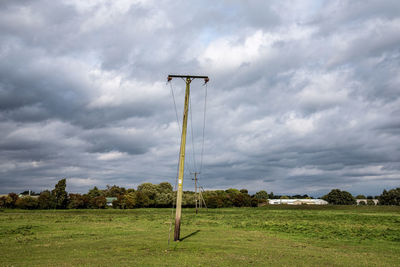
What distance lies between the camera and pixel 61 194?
114125mm

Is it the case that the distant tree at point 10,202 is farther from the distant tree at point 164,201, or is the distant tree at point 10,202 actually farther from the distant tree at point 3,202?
the distant tree at point 164,201

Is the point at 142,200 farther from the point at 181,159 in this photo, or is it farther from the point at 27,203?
the point at 181,159

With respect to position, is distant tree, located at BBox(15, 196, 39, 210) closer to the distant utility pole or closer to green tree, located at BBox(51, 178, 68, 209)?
green tree, located at BBox(51, 178, 68, 209)

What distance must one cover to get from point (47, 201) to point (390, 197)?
162 m

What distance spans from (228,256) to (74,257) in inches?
325

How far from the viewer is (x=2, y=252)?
1870 centimetres

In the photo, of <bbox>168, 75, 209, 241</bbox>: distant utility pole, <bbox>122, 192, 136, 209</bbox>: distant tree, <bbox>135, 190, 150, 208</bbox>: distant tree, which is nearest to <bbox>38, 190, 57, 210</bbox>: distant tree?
<bbox>122, 192, 136, 209</bbox>: distant tree

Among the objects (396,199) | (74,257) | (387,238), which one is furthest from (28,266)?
(396,199)

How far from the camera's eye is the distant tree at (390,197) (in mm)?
162875

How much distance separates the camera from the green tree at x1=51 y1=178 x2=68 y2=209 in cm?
11280

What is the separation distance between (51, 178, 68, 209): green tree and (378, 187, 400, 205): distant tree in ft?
512

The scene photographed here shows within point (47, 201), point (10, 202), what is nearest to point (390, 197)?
point (47, 201)

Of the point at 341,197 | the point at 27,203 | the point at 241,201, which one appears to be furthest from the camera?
the point at 341,197

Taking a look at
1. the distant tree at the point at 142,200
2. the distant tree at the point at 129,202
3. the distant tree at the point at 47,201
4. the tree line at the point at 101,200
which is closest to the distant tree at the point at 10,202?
the tree line at the point at 101,200
